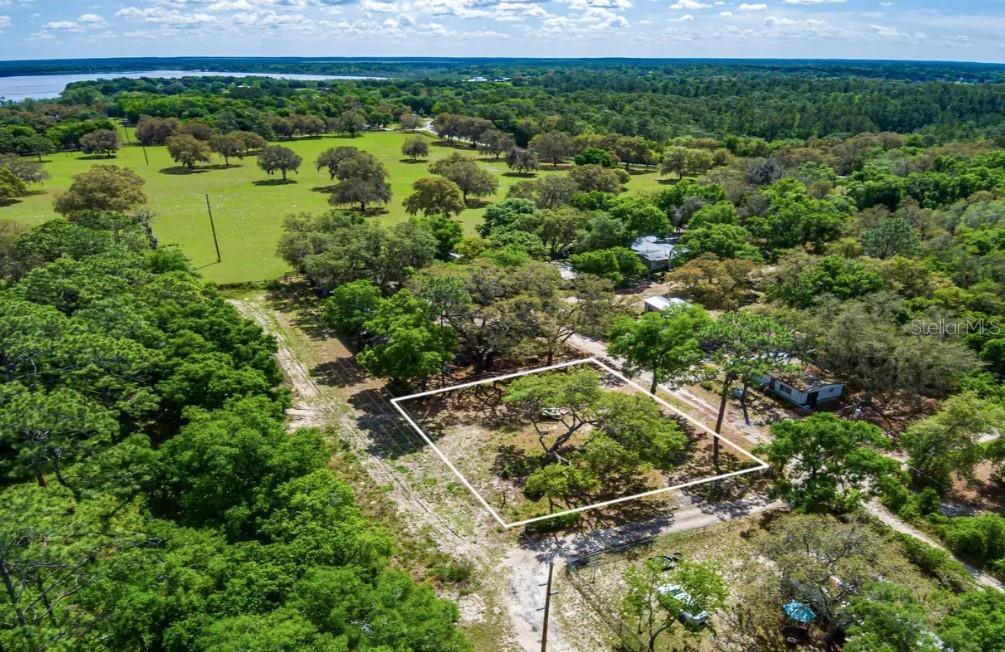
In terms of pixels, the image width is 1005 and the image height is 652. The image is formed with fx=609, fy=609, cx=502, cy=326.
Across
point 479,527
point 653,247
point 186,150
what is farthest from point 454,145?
point 479,527

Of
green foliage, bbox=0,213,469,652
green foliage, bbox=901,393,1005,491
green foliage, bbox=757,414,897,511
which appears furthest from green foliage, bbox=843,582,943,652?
green foliage, bbox=901,393,1005,491

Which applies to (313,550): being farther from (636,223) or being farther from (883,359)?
(636,223)

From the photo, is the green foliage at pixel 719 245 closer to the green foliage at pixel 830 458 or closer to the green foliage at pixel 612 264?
the green foliage at pixel 612 264

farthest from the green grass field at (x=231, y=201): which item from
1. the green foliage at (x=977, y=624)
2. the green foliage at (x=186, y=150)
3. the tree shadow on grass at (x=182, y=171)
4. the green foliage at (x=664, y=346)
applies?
the green foliage at (x=977, y=624)

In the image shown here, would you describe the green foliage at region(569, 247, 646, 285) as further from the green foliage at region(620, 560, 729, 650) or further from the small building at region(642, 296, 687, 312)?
the green foliage at region(620, 560, 729, 650)

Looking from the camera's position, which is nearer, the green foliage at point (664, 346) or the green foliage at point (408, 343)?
the green foliage at point (664, 346)
